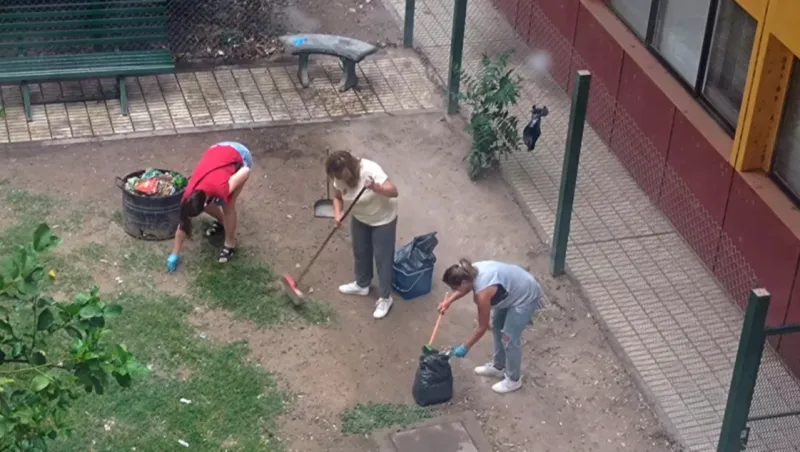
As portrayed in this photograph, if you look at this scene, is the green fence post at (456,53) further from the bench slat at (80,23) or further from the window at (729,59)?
the bench slat at (80,23)

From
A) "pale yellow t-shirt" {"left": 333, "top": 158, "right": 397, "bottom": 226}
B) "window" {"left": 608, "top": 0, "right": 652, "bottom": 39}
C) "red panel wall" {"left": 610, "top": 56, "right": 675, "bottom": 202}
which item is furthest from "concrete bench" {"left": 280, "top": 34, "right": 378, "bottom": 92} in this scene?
"pale yellow t-shirt" {"left": 333, "top": 158, "right": 397, "bottom": 226}

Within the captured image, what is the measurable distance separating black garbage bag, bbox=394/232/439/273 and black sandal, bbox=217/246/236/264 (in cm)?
137

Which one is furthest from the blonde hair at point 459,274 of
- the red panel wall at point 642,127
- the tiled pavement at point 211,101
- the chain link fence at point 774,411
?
the tiled pavement at point 211,101

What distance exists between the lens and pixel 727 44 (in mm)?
9914

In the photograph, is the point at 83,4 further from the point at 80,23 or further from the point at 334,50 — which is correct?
the point at 334,50

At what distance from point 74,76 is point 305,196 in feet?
Result: 9.11

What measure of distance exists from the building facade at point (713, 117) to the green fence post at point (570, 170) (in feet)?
3.78

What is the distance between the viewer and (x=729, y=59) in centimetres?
989

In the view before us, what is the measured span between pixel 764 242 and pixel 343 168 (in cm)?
324

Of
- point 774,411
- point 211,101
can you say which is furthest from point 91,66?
point 774,411

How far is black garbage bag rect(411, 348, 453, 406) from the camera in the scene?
8.29m

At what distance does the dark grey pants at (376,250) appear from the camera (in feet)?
29.6

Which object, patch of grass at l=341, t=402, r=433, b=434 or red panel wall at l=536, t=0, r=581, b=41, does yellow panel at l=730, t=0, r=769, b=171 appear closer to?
red panel wall at l=536, t=0, r=581, b=41

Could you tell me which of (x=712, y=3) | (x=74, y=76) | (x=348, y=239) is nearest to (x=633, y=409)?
(x=348, y=239)
